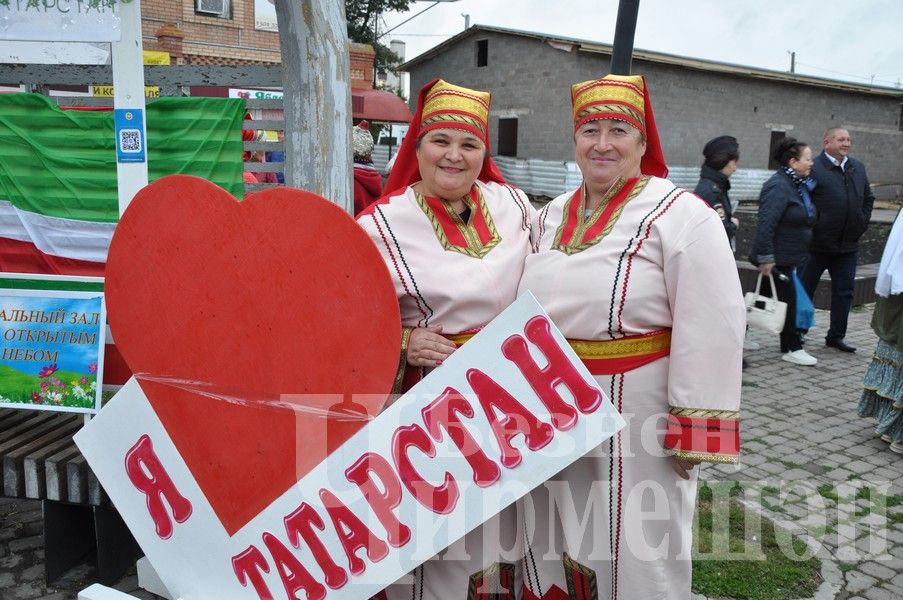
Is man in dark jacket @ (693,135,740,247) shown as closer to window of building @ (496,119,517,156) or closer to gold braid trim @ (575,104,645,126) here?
gold braid trim @ (575,104,645,126)

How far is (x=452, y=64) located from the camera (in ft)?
79.7

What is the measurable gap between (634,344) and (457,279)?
513 millimetres

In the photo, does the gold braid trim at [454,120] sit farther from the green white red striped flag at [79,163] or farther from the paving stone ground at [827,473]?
the paving stone ground at [827,473]

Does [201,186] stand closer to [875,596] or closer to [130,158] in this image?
[130,158]

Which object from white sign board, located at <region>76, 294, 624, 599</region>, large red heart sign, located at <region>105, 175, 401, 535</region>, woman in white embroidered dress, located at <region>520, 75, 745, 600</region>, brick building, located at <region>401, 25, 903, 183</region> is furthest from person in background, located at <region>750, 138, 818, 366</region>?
brick building, located at <region>401, 25, 903, 183</region>

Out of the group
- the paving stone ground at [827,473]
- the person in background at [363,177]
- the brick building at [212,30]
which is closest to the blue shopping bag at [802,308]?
the paving stone ground at [827,473]

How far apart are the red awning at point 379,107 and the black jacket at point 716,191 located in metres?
7.19

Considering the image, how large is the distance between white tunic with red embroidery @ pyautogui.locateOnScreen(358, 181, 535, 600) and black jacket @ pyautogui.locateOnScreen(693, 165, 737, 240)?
135 inches

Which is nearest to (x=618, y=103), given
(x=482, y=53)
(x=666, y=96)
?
(x=666, y=96)

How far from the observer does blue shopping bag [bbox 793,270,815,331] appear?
18.8ft

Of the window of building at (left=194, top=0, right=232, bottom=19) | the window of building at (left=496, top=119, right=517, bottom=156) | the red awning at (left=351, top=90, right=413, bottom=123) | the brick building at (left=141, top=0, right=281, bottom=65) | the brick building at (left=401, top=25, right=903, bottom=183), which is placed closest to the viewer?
the red awning at (left=351, top=90, right=413, bottom=123)

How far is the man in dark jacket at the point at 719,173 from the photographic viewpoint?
5.18m

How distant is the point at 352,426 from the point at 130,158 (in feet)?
5.97

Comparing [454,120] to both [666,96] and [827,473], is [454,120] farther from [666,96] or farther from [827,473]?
[666,96]
